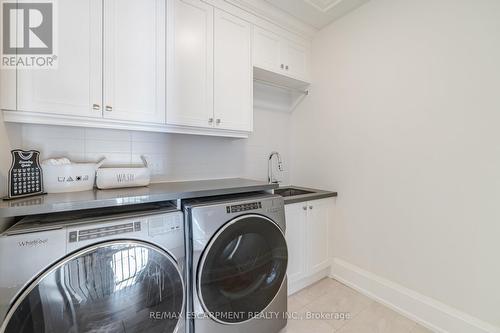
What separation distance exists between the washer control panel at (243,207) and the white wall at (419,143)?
117cm

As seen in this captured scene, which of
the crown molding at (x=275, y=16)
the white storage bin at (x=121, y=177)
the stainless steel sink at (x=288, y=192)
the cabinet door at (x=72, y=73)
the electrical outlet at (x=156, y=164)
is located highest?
the crown molding at (x=275, y=16)

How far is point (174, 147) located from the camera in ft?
5.67

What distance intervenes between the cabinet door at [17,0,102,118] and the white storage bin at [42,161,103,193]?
1.04 ft

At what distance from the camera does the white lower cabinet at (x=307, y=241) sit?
1682 millimetres

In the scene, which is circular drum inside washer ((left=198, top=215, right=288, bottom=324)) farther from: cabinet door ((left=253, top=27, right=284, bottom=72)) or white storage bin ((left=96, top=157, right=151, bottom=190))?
cabinet door ((left=253, top=27, right=284, bottom=72))

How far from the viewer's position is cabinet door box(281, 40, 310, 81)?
201 centimetres

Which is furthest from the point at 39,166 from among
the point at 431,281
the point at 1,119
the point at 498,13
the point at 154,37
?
the point at 498,13

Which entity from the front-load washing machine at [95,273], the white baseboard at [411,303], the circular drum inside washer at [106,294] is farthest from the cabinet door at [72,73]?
the white baseboard at [411,303]

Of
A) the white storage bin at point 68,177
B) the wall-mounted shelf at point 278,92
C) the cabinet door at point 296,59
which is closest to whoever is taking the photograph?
the white storage bin at point 68,177

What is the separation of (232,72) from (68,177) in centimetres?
137

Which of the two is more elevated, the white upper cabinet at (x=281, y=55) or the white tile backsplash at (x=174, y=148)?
the white upper cabinet at (x=281, y=55)

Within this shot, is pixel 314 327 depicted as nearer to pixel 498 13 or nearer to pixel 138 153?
pixel 138 153

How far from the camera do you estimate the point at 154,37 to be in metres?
1.33

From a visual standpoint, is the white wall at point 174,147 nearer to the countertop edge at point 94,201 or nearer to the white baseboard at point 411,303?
the countertop edge at point 94,201
